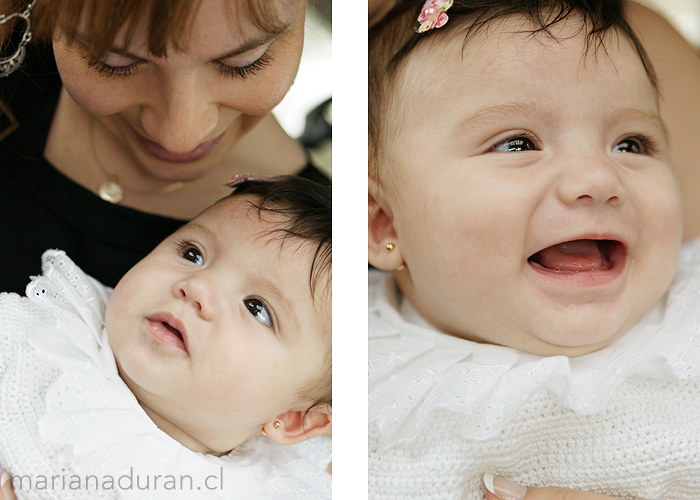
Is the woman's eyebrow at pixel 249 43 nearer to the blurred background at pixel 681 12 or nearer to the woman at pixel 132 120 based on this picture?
the woman at pixel 132 120

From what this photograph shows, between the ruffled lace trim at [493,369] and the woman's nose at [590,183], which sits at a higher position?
the woman's nose at [590,183]

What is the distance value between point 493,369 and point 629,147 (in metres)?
0.40

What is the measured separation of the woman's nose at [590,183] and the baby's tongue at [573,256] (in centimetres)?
8

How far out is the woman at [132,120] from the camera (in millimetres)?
686

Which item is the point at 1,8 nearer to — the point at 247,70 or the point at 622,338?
the point at 247,70

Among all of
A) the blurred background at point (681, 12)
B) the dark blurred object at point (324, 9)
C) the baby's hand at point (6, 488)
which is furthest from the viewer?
the blurred background at point (681, 12)

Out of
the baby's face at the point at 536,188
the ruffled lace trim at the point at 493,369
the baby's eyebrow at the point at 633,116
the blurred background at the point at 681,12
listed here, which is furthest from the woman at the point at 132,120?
the blurred background at the point at 681,12

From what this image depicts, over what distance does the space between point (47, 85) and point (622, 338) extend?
95 cm

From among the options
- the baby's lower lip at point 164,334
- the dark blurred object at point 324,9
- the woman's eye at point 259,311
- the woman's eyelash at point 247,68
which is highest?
the dark blurred object at point 324,9

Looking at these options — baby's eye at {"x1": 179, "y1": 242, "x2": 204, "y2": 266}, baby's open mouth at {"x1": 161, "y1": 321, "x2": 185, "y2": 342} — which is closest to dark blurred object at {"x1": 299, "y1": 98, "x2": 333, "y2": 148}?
baby's eye at {"x1": 179, "y1": 242, "x2": 204, "y2": 266}

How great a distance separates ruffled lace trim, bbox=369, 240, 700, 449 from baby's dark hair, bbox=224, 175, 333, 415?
8 centimetres

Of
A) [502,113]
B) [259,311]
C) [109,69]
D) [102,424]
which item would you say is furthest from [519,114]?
[102,424]

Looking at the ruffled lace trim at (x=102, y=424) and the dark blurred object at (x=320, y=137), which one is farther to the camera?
the dark blurred object at (x=320, y=137)

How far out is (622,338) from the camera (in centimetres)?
80
